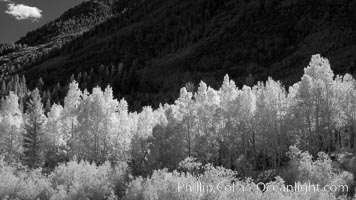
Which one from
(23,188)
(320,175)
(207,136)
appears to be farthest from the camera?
(207,136)

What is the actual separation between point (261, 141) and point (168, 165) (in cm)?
1508

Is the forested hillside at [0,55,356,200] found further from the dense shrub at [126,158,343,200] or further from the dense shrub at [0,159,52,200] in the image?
the dense shrub at [126,158,343,200]

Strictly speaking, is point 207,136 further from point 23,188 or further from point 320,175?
point 23,188

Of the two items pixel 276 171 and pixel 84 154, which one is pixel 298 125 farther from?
pixel 84 154

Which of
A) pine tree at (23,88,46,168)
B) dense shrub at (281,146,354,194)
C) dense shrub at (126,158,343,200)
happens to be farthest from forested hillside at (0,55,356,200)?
dense shrub at (126,158,343,200)

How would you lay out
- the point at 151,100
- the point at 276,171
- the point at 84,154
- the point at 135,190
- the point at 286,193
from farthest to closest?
the point at 151,100, the point at 84,154, the point at 276,171, the point at 135,190, the point at 286,193

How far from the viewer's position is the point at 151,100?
604 ft

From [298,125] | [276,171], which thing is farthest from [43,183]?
[298,125]

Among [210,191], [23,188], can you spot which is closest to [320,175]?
[210,191]

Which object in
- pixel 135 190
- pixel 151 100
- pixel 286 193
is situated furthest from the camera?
pixel 151 100

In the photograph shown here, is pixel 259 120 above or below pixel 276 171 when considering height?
above

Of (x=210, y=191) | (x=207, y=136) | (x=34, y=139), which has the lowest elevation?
(x=210, y=191)

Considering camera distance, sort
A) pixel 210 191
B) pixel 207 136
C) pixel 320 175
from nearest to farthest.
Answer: pixel 210 191, pixel 320 175, pixel 207 136

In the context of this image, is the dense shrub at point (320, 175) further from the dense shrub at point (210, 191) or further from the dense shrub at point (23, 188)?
the dense shrub at point (23, 188)
